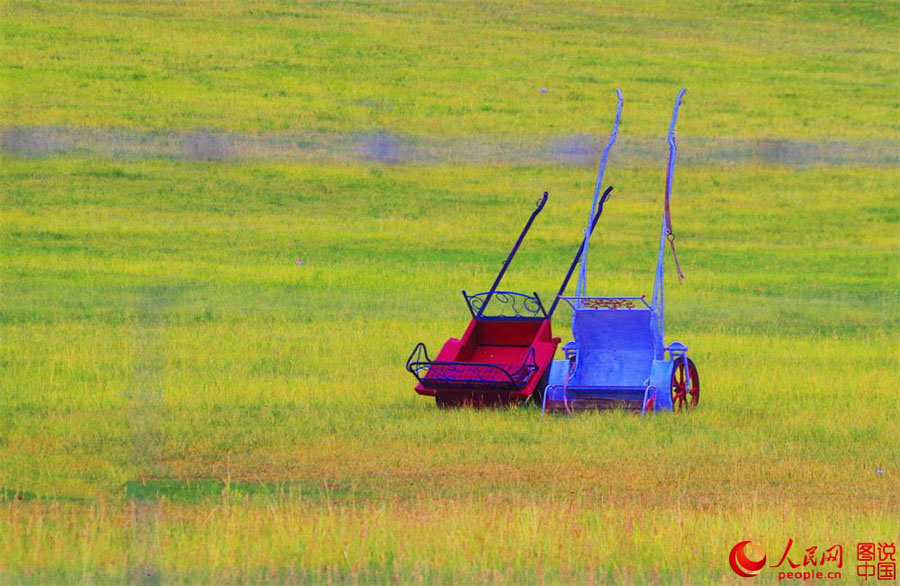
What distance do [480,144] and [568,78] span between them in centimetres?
722

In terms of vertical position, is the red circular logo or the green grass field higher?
the green grass field

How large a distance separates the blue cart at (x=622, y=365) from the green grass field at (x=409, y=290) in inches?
15.0

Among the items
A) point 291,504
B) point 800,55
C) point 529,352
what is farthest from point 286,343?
point 800,55

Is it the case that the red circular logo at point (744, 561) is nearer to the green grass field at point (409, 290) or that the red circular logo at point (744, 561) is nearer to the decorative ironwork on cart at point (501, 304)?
the green grass field at point (409, 290)

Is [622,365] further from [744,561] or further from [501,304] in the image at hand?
[501,304]

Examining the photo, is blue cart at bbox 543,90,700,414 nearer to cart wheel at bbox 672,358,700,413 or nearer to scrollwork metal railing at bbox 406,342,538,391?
cart wheel at bbox 672,358,700,413

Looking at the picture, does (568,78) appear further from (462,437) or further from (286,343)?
(462,437)

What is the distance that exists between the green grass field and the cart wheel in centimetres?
35

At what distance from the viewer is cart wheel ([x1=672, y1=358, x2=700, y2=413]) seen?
1252 cm

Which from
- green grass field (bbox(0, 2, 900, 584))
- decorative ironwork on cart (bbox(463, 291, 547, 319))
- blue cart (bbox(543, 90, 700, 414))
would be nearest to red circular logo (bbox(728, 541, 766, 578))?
green grass field (bbox(0, 2, 900, 584))

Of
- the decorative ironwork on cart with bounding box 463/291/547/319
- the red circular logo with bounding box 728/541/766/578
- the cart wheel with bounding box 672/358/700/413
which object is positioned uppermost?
the decorative ironwork on cart with bounding box 463/291/547/319

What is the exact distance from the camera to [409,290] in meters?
22.6

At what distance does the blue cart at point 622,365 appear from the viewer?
40.8 ft

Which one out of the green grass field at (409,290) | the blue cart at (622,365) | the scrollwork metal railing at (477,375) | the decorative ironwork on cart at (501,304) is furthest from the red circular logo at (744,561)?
the decorative ironwork on cart at (501,304)
